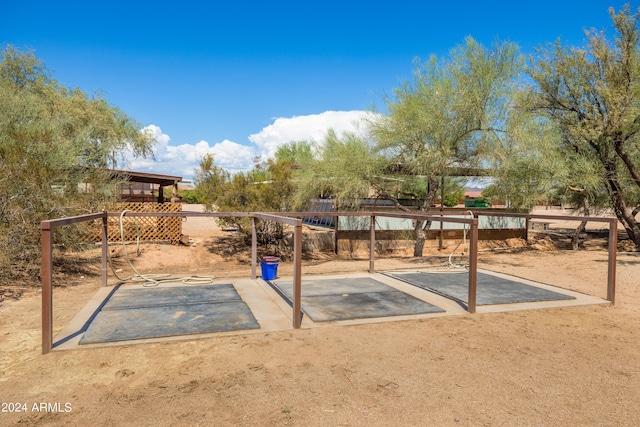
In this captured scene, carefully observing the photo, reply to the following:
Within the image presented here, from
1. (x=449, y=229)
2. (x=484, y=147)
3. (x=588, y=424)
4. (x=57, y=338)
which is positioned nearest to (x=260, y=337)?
(x=57, y=338)

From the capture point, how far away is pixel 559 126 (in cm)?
1184

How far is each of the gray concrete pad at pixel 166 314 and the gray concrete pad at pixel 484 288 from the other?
3.07m

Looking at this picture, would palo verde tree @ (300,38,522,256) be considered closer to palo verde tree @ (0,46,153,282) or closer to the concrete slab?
the concrete slab

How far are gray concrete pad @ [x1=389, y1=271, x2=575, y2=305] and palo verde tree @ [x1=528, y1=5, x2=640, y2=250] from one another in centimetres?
590

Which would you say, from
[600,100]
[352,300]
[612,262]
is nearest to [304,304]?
[352,300]

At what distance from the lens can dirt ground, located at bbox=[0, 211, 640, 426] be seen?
8.89 ft

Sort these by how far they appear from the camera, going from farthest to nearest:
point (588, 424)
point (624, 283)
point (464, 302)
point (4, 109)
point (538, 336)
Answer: point (4, 109) < point (624, 283) < point (464, 302) < point (538, 336) < point (588, 424)

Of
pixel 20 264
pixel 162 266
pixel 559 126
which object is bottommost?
pixel 162 266

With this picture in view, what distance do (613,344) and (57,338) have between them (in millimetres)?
5525

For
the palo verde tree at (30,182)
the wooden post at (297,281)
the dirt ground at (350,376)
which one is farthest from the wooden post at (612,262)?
the palo verde tree at (30,182)

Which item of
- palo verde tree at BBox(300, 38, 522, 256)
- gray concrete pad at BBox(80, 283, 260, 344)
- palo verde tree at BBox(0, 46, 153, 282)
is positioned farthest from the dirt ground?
palo verde tree at BBox(300, 38, 522, 256)

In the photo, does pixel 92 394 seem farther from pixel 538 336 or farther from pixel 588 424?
pixel 538 336

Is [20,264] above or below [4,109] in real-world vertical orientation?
below

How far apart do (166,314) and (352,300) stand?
241 cm
